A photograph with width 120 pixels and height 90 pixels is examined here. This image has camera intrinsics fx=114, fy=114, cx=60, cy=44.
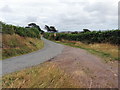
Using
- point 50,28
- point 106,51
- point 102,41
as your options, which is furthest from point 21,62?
point 50,28

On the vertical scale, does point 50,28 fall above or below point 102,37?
above

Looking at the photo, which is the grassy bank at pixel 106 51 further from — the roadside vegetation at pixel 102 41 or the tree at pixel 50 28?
the tree at pixel 50 28

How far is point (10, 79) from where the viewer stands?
4426 millimetres

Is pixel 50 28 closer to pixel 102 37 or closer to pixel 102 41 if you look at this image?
pixel 102 37

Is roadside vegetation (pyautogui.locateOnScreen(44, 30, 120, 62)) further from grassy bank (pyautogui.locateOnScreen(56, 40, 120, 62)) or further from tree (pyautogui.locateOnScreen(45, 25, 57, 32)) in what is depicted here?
tree (pyautogui.locateOnScreen(45, 25, 57, 32))

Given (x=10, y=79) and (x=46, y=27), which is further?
(x=46, y=27)

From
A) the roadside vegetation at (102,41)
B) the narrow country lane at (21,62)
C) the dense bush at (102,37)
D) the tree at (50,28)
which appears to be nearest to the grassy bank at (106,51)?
the roadside vegetation at (102,41)

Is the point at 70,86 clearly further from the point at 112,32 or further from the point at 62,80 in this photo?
the point at 112,32

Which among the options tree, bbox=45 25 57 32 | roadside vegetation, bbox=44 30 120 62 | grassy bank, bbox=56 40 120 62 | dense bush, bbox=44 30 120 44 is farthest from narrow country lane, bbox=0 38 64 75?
tree, bbox=45 25 57 32

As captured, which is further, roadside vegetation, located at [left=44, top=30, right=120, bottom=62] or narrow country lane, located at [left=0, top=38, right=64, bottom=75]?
roadside vegetation, located at [left=44, top=30, right=120, bottom=62]

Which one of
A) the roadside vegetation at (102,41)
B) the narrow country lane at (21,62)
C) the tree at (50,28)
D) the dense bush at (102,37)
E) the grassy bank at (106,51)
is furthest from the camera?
the tree at (50,28)

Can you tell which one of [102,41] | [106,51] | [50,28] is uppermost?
[50,28]

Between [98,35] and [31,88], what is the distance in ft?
58.6

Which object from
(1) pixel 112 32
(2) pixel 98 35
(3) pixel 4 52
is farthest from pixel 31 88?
(2) pixel 98 35
